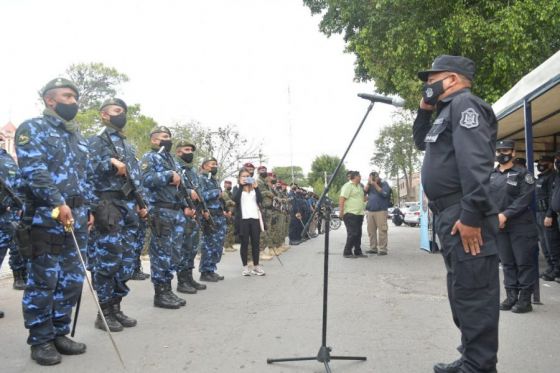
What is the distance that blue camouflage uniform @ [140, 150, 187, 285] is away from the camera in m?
A: 5.82

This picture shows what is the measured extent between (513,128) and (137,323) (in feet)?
24.6

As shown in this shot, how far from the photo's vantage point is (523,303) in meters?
5.33

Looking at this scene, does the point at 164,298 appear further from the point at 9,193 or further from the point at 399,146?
the point at 399,146

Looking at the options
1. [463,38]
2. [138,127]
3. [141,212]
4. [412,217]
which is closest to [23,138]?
[141,212]

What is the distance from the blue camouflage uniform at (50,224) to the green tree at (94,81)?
4581 centimetres

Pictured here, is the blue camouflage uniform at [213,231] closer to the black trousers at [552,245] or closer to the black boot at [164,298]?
the black boot at [164,298]

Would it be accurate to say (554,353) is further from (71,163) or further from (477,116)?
(71,163)

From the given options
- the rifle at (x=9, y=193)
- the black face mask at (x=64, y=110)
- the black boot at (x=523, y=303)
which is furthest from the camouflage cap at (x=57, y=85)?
the black boot at (x=523, y=303)

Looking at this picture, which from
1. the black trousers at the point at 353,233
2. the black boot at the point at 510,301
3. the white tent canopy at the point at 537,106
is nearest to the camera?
the white tent canopy at the point at 537,106

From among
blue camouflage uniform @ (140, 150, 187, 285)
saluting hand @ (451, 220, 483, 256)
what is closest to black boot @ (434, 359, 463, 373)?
saluting hand @ (451, 220, 483, 256)

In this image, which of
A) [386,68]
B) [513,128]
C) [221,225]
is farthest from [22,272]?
[386,68]

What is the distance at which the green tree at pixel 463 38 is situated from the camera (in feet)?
37.8

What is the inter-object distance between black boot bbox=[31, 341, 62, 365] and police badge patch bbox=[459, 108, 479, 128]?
3.41 meters

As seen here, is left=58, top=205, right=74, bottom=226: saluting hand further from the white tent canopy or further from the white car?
the white car
